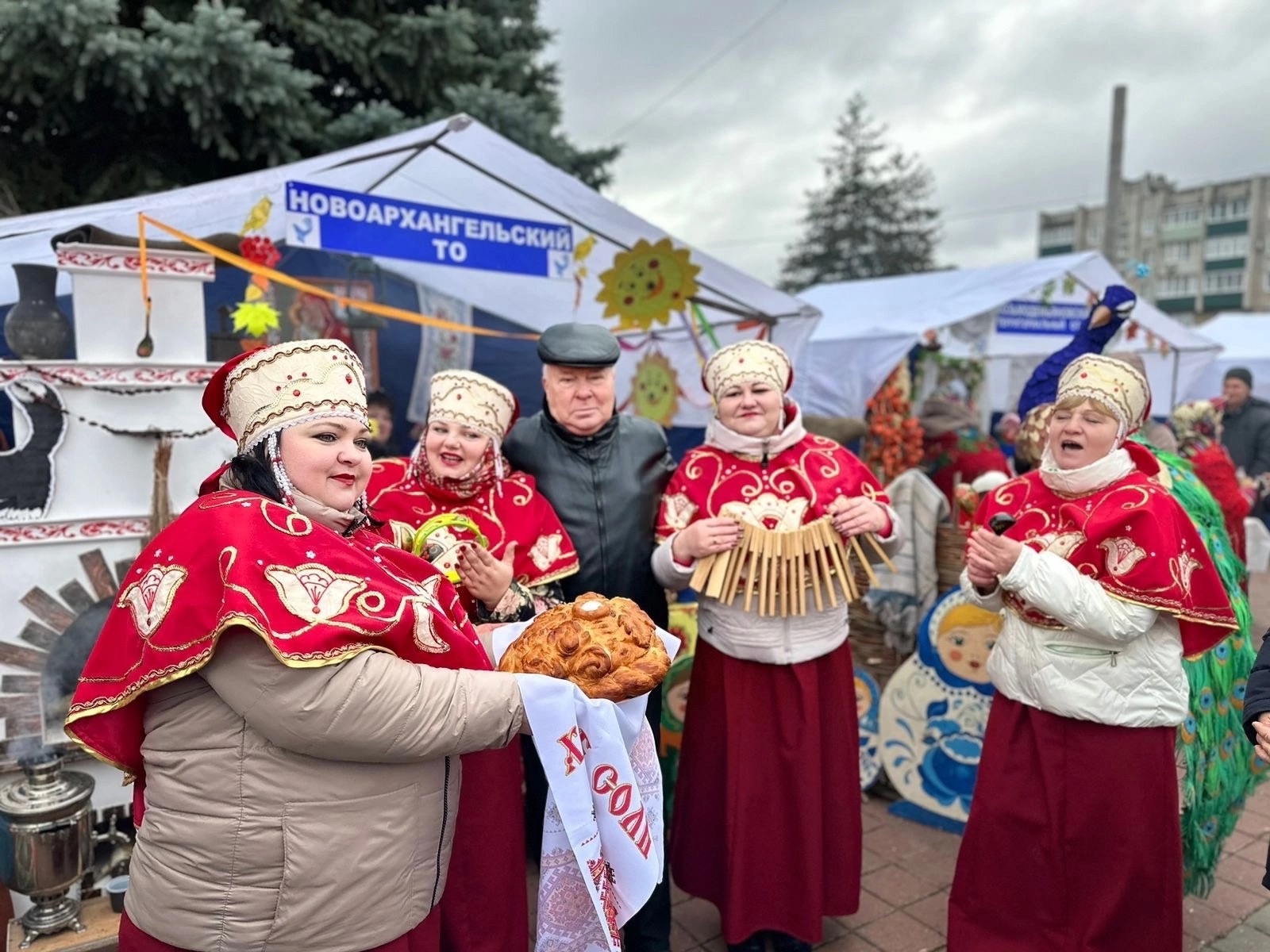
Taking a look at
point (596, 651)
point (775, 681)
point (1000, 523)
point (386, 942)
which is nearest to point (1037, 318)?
point (1000, 523)

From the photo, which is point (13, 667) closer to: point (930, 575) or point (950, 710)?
point (950, 710)

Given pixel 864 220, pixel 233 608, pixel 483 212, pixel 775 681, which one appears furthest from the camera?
pixel 864 220

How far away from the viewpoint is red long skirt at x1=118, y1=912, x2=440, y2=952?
5.14 ft

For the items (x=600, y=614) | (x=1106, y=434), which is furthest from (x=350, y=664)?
(x=1106, y=434)

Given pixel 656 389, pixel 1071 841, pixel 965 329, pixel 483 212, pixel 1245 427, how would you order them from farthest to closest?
pixel 965 329 → pixel 1245 427 → pixel 656 389 → pixel 483 212 → pixel 1071 841

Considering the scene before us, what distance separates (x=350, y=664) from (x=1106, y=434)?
210cm

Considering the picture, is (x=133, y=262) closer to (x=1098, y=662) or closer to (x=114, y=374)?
(x=114, y=374)

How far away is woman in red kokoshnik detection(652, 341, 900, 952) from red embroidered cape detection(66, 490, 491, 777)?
1.26m

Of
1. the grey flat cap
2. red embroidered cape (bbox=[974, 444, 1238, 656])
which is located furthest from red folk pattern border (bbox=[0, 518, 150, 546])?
red embroidered cape (bbox=[974, 444, 1238, 656])

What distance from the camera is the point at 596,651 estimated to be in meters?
1.69

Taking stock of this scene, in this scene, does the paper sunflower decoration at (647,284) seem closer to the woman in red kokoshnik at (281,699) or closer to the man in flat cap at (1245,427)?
the woman in red kokoshnik at (281,699)

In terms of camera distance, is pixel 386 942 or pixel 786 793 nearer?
pixel 386 942

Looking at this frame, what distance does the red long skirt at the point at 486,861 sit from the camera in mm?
2264

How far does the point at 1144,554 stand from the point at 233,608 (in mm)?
2229
